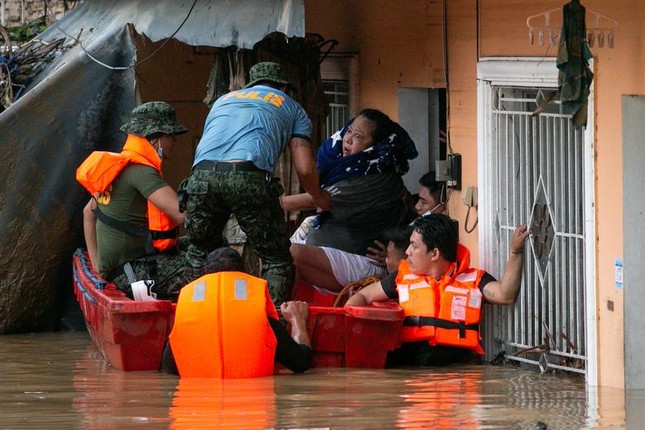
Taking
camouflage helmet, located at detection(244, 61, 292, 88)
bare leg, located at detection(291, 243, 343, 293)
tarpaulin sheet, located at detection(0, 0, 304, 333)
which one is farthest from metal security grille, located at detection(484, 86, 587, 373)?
tarpaulin sheet, located at detection(0, 0, 304, 333)

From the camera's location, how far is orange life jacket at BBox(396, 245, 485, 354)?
31.1ft

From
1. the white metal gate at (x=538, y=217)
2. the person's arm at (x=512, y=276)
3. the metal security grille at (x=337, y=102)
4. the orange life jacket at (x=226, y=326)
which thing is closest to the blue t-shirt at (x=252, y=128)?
the orange life jacket at (x=226, y=326)

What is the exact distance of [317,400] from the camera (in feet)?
26.5

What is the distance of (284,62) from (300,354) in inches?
130

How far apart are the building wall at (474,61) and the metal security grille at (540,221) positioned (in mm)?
323

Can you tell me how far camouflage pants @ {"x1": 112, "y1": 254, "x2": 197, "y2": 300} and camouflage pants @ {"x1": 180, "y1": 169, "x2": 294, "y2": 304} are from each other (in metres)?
0.37

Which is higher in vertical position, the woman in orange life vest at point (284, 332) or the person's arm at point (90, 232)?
the person's arm at point (90, 232)

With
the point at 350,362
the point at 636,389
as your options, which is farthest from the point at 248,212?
the point at 636,389

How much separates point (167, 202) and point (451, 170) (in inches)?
75.7

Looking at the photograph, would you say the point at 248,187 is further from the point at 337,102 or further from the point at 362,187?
the point at 337,102

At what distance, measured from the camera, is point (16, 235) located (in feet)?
37.3

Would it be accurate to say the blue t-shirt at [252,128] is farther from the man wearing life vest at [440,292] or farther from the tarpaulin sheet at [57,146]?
the tarpaulin sheet at [57,146]

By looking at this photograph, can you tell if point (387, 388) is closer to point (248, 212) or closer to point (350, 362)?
point (350, 362)

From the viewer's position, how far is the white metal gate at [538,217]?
9.26 meters
